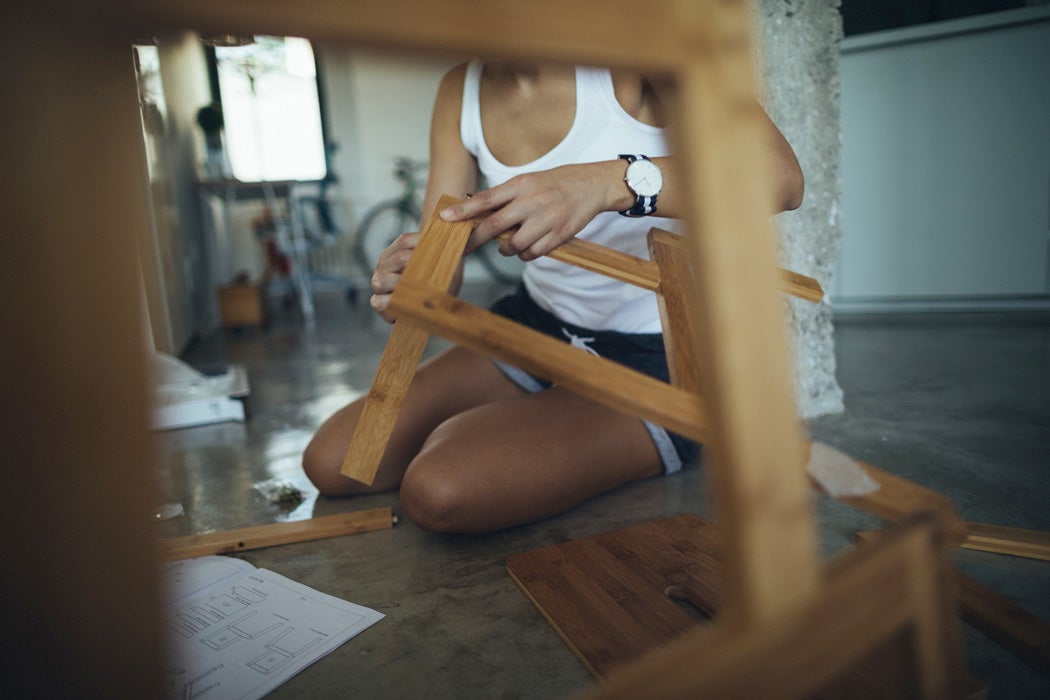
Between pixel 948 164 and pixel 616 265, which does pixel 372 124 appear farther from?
pixel 616 265

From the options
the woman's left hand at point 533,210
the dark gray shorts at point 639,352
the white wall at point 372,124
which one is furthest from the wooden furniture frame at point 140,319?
the white wall at point 372,124

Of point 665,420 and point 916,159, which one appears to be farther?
point 916,159

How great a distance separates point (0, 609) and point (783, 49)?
1.51 meters

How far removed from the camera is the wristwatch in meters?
0.78

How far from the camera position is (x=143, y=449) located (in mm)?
333

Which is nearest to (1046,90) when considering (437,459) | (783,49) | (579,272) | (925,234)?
(925,234)

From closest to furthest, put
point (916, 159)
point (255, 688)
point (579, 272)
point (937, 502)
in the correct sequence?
point (937, 502)
point (255, 688)
point (579, 272)
point (916, 159)

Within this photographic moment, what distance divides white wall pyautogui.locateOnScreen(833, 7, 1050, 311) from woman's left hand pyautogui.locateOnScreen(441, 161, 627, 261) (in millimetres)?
2203

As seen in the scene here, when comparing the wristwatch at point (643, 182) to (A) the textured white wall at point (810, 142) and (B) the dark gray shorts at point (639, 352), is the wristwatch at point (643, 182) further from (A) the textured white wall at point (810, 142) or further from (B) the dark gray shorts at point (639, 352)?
(A) the textured white wall at point (810, 142)

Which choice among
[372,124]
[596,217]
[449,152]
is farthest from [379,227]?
[596,217]

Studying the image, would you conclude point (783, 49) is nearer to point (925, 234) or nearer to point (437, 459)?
point (437, 459)

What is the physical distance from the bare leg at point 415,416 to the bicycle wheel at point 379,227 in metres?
3.73

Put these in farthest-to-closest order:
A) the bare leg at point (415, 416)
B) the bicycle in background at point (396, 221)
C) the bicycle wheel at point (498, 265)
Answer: the bicycle in background at point (396, 221), the bicycle wheel at point (498, 265), the bare leg at point (415, 416)

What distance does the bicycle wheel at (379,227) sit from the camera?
15.9ft
